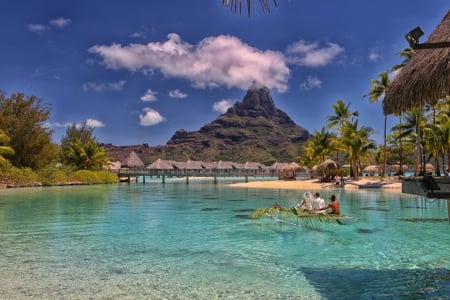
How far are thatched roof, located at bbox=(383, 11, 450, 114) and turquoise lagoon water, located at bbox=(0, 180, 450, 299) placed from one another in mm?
3210

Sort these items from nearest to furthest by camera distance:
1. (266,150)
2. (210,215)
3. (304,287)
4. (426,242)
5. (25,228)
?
(304,287) < (426,242) < (25,228) < (210,215) < (266,150)

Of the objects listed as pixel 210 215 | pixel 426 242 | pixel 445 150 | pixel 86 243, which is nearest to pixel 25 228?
pixel 86 243

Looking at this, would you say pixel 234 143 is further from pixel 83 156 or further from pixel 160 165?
pixel 83 156

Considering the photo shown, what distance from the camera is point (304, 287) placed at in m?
7.14

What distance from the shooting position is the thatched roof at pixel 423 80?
5422mm

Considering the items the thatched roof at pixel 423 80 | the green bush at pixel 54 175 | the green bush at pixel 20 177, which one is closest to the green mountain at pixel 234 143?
the green bush at pixel 54 175

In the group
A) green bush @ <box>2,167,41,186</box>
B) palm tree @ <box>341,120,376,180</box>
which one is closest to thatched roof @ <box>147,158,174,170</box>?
green bush @ <box>2,167,41,186</box>

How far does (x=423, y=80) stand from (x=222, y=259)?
5.88 m

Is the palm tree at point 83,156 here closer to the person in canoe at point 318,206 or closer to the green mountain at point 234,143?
the person in canoe at point 318,206

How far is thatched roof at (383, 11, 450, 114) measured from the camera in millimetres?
5422

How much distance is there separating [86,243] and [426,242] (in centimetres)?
965

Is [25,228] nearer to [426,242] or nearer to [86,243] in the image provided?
[86,243]

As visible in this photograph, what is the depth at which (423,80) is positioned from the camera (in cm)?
563

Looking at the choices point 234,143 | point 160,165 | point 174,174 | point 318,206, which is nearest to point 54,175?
point 174,174
